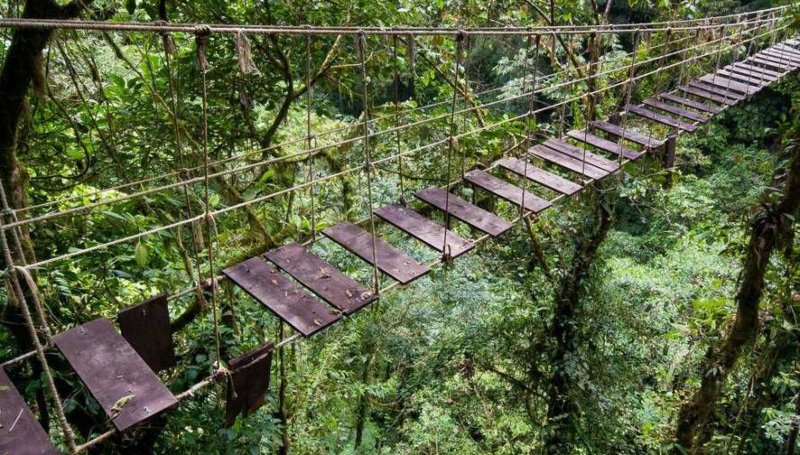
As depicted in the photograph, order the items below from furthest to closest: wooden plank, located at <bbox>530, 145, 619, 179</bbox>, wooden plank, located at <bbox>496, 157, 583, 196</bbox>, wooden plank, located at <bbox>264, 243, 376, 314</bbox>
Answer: wooden plank, located at <bbox>530, 145, 619, 179</bbox> → wooden plank, located at <bbox>496, 157, 583, 196</bbox> → wooden plank, located at <bbox>264, 243, 376, 314</bbox>

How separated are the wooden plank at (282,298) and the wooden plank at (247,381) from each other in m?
0.10

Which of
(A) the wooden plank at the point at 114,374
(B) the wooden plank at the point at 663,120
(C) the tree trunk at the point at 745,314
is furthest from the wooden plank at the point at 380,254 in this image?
(B) the wooden plank at the point at 663,120

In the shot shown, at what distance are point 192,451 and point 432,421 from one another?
297 cm

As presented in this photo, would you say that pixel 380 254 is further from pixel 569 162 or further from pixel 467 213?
pixel 569 162

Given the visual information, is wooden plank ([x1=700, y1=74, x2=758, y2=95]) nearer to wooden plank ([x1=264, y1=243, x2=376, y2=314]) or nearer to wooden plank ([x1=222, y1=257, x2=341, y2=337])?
wooden plank ([x1=264, y1=243, x2=376, y2=314])

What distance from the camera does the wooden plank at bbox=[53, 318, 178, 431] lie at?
1089 mm

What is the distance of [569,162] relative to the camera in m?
2.69

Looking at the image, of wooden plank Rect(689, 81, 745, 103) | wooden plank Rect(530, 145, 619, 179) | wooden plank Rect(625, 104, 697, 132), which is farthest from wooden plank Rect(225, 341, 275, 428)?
wooden plank Rect(689, 81, 745, 103)

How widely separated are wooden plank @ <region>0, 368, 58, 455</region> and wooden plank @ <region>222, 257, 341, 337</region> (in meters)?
0.59

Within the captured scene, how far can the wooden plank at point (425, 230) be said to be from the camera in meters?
1.94

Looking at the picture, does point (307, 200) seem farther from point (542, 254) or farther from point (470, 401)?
point (470, 401)

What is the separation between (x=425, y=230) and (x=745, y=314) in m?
1.50

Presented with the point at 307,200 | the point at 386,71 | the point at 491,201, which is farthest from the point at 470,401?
the point at 386,71

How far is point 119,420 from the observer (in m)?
1.06
